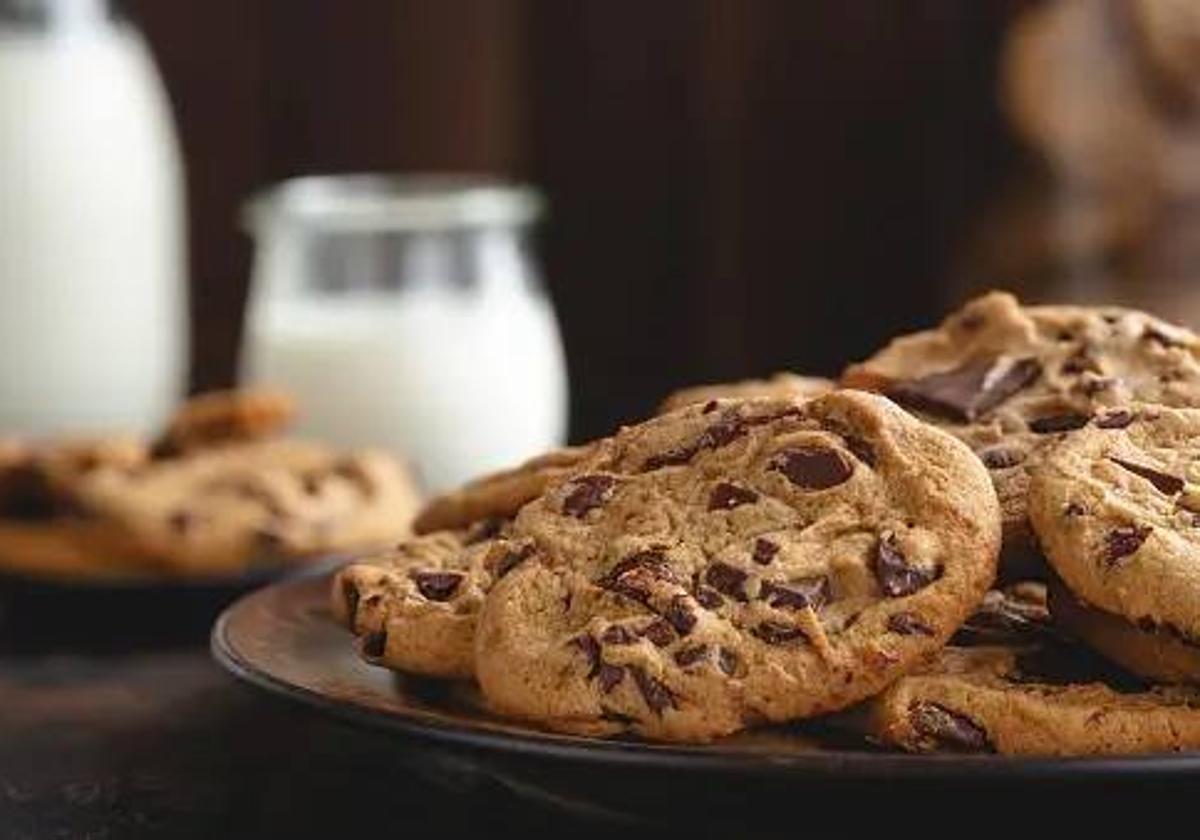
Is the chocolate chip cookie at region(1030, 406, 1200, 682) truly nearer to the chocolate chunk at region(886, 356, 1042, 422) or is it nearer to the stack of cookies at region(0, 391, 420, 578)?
the chocolate chunk at region(886, 356, 1042, 422)

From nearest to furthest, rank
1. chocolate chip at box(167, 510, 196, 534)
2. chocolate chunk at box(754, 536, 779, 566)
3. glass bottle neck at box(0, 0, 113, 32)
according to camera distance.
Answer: chocolate chunk at box(754, 536, 779, 566)
chocolate chip at box(167, 510, 196, 534)
glass bottle neck at box(0, 0, 113, 32)

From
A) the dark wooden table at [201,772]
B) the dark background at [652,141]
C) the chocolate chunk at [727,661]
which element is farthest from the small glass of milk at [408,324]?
the chocolate chunk at [727,661]

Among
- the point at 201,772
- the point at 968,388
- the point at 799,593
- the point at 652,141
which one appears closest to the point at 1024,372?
the point at 968,388

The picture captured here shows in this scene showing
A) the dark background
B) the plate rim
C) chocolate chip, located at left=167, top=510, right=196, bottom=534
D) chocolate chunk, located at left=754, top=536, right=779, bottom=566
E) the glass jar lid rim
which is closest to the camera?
the plate rim

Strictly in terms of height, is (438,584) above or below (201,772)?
above

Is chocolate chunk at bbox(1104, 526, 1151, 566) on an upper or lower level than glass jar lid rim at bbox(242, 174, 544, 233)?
upper

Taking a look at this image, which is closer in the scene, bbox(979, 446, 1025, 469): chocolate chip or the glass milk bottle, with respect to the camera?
bbox(979, 446, 1025, 469): chocolate chip

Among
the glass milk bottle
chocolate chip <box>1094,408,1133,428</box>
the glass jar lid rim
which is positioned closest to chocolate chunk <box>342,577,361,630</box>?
chocolate chip <box>1094,408,1133,428</box>

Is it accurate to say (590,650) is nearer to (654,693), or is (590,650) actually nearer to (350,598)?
(654,693)
